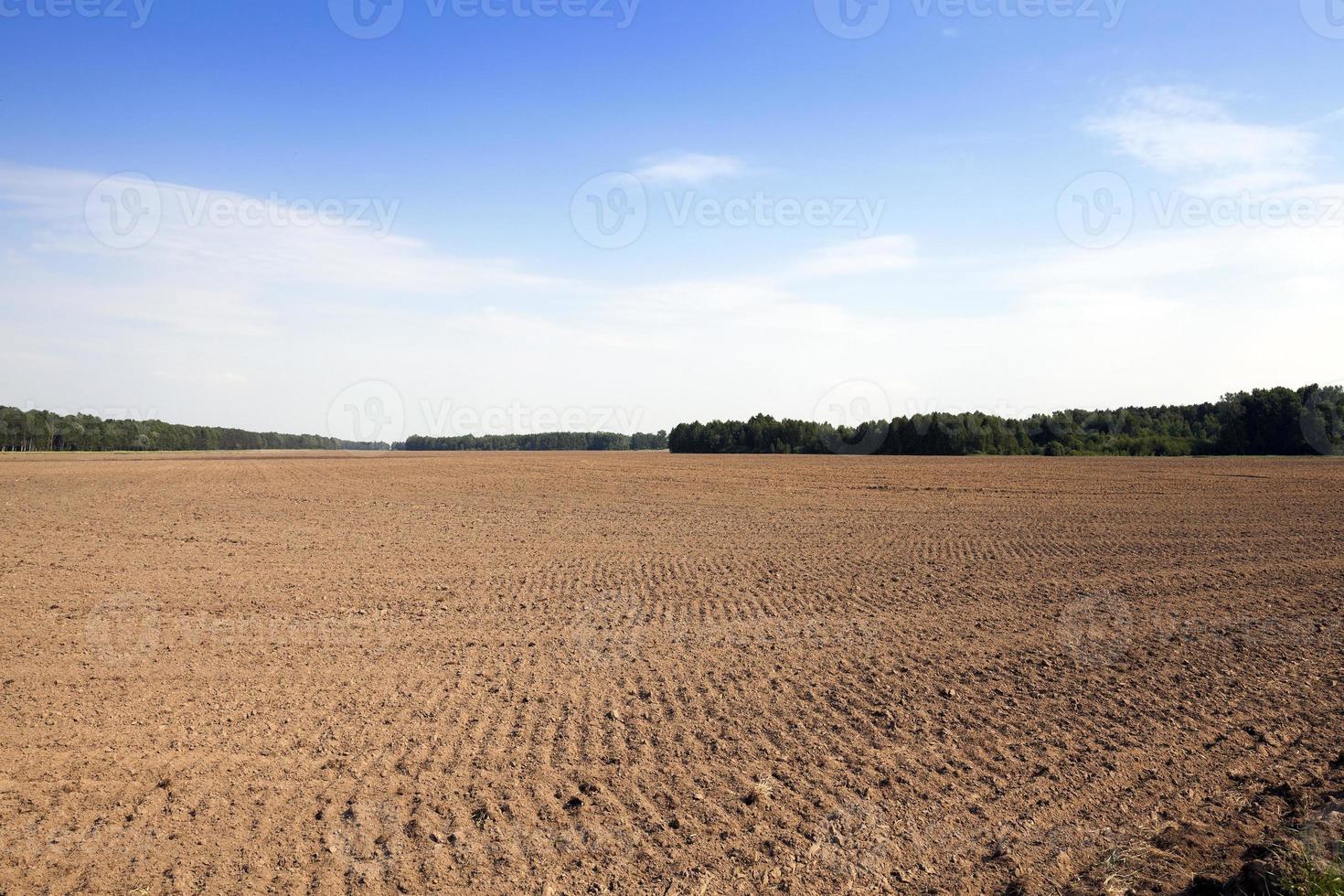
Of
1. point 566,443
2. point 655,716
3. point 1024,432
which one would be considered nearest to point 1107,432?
point 1024,432

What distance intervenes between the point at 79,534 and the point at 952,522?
76.0 ft

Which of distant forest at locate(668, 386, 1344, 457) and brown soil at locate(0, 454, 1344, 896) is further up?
distant forest at locate(668, 386, 1344, 457)

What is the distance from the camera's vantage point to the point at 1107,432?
86562 mm

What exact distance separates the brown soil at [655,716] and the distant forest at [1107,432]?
69.3 m

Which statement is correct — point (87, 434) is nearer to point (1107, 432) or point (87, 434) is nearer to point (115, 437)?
point (115, 437)

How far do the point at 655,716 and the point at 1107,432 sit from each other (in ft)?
304

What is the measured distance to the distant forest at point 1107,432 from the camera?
239 ft

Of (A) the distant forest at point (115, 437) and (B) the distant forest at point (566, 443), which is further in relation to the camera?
(B) the distant forest at point (566, 443)

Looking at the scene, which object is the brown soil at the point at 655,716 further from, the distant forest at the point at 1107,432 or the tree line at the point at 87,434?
the tree line at the point at 87,434

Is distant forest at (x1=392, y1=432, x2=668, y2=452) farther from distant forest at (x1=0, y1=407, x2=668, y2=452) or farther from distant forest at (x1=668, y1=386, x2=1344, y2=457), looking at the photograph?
distant forest at (x1=668, y1=386, x2=1344, y2=457)

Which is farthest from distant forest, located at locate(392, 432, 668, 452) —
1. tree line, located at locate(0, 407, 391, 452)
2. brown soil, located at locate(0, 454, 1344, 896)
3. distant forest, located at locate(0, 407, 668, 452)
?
brown soil, located at locate(0, 454, 1344, 896)

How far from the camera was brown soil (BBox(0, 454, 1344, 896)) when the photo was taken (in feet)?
16.0

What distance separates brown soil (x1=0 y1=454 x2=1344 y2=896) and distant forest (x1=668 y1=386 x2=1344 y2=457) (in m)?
69.3

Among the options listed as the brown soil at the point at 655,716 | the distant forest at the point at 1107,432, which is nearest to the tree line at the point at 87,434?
the distant forest at the point at 1107,432
